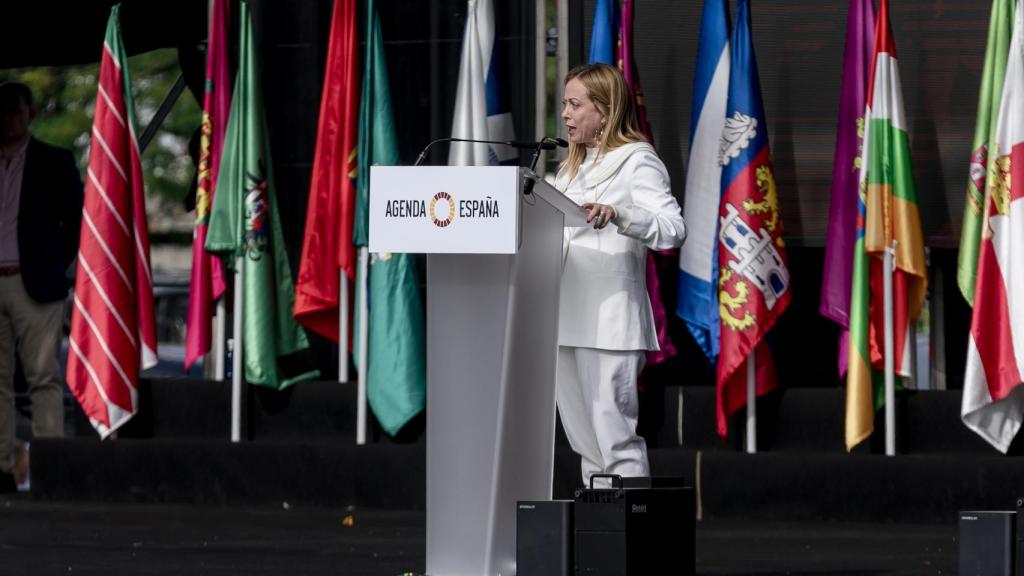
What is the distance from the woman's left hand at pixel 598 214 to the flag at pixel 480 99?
2984mm

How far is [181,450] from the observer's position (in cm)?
773

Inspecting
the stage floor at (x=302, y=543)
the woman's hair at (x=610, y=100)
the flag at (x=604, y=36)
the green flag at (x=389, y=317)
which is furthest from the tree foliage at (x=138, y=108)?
the woman's hair at (x=610, y=100)

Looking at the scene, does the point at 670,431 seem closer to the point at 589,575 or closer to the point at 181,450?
the point at 181,450

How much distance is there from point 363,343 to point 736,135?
1.71m

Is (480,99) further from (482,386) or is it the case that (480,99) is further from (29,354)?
(482,386)

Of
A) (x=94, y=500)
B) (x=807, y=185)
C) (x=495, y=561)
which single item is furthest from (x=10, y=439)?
(x=495, y=561)

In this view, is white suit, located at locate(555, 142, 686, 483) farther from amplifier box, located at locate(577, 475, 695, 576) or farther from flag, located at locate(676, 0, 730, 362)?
flag, located at locate(676, 0, 730, 362)

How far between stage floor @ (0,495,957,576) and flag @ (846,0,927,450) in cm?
54

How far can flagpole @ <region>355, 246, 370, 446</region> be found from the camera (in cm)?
754

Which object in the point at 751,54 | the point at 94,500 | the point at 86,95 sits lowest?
the point at 94,500

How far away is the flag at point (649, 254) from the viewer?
7.18m

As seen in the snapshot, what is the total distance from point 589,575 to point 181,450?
3.74 meters

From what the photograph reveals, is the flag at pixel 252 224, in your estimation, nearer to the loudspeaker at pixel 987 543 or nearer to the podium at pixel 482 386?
the podium at pixel 482 386

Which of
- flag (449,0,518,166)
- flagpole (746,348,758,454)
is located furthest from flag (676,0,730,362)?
flag (449,0,518,166)
